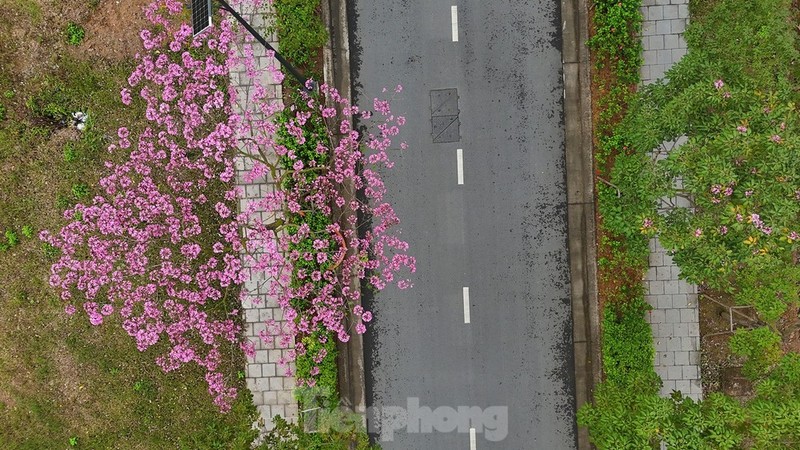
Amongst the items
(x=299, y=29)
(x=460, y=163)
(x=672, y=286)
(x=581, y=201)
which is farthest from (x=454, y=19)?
(x=672, y=286)

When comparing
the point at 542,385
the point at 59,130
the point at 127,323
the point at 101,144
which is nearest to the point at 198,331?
the point at 127,323

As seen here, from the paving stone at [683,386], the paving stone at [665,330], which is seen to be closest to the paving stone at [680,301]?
the paving stone at [665,330]

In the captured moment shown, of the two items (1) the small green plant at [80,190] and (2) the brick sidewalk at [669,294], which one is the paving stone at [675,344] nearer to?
(2) the brick sidewalk at [669,294]

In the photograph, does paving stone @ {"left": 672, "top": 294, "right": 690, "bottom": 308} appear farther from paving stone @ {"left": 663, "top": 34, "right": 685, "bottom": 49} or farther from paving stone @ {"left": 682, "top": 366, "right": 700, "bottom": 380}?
paving stone @ {"left": 663, "top": 34, "right": 685, "bottom": 49}

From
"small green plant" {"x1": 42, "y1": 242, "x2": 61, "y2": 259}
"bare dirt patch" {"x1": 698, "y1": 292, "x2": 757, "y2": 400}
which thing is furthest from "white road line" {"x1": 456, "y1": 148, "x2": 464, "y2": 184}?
"small green plant" {"x1": 42, "y1": 242, "x2": 61, "y2": 259}

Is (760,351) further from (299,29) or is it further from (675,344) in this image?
(299,29)

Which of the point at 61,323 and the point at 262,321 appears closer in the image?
the point at 262,321
